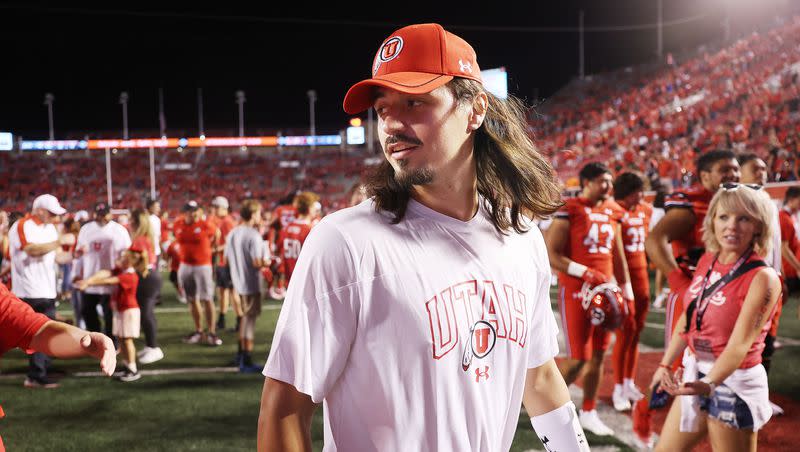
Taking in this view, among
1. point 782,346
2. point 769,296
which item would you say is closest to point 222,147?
point 782,346

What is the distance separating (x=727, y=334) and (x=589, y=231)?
2505 millimetres

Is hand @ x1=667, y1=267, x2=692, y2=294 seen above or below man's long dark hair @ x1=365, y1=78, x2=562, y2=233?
below

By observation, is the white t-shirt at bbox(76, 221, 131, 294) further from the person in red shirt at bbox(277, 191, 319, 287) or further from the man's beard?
the man's beard

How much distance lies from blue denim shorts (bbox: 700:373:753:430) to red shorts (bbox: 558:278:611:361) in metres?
2.15

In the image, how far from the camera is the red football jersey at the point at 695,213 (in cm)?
501

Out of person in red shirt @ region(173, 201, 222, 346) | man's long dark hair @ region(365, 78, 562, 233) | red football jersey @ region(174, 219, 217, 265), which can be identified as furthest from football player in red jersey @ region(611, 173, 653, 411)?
red football jersey @ region(174, 219, 217, 265)

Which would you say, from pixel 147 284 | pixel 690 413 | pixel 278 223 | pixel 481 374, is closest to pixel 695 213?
pixel 690 413

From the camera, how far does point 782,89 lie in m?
23.5

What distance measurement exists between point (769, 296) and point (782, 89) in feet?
79.4

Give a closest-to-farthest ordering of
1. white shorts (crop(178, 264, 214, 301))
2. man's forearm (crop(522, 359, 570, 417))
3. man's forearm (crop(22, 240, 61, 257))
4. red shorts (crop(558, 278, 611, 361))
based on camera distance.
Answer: man's forearm (crop(522, 359, 570, 417)) → red shorts (crop(558, 278, 611, 361)) → man's forearm (crop(22, 240, 61, 257)) → white shorts (crop(178, 264, 214, 301))

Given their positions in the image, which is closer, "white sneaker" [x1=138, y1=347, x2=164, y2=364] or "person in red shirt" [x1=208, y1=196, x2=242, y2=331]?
"white sneaker" [x1=138, y1=347, x2=164, y2=364]

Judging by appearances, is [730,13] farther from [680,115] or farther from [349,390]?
[349,390]

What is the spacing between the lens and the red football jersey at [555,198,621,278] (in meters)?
5.71

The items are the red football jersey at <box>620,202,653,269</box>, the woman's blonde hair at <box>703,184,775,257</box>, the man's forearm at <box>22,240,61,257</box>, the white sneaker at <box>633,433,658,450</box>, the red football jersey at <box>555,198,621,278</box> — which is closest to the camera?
the woman's blonde hair at <box>703,184,775,257</box>
